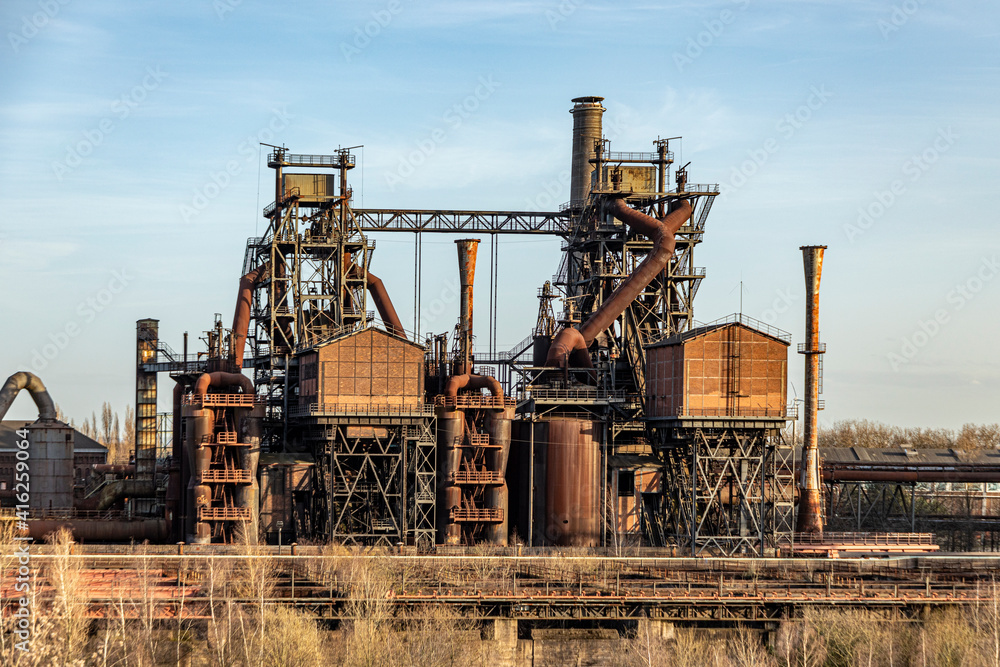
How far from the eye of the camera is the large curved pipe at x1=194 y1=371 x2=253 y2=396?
64875 mm

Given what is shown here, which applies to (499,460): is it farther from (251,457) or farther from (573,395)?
(251,457)

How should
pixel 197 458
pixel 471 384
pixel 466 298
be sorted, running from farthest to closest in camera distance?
1. pixel 466 298
2. pixel 471 384
3. pixel 197 458

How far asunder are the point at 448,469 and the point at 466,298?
9.12m

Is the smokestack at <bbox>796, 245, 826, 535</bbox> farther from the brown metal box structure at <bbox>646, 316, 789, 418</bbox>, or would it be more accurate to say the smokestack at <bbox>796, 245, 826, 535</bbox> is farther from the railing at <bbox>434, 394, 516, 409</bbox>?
the railing at <bbox>434, 394, 516, 409</bbox>

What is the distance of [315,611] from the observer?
49406 mm

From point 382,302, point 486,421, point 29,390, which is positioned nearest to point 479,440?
point 486,421

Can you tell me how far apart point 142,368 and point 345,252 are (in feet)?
67.4

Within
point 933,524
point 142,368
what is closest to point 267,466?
point 142,368

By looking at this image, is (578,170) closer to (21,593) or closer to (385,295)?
(385,295)

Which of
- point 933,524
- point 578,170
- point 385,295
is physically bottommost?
point 933,524

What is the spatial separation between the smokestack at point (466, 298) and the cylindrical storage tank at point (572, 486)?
5.51 metres

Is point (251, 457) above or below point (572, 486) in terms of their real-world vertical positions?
above

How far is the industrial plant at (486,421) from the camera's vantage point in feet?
211

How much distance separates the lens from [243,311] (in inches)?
2945
